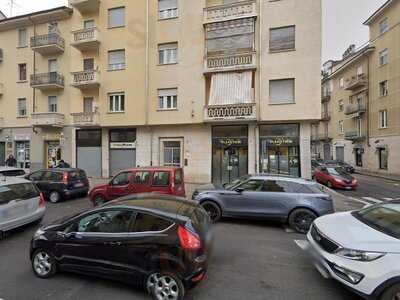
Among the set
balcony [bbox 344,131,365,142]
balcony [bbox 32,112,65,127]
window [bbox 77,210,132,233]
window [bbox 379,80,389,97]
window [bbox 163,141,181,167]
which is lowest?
window [bbox 77,210,132,233]

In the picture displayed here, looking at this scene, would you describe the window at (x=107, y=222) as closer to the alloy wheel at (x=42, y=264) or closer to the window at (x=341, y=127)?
the alloy wheel at (x=42, y=264)

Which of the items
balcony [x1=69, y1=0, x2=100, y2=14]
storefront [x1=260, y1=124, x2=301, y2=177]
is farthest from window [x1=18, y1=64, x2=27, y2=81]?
storefront [x1=260, y1=124, x2=301, y2=177]

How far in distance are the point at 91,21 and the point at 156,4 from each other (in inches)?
210

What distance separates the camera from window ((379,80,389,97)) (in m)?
24.1

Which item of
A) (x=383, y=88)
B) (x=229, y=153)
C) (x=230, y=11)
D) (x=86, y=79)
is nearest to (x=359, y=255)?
(x=229, y=153)

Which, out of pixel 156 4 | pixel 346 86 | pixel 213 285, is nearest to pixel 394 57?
pixel 346 86

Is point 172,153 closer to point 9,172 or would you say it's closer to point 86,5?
point 9,172

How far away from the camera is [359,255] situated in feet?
10.6

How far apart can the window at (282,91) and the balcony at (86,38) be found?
39.9 feet

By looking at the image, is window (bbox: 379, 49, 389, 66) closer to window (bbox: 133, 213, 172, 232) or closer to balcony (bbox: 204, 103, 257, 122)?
balcony (bbox: 204, 103, 257, 122)

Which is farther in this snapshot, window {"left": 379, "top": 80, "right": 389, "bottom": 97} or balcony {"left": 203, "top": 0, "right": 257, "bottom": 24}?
window {"left": 379, "top": 80, "right": 389, "bottom": 97}

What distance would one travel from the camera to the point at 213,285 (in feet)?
12.7

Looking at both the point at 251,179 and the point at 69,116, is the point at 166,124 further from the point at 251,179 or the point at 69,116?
the point at 251,179

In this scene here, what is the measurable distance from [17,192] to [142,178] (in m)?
3.68
